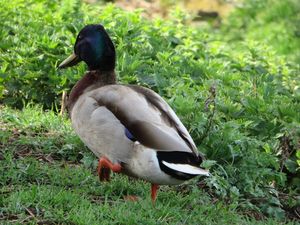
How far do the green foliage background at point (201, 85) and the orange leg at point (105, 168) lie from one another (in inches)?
25.9

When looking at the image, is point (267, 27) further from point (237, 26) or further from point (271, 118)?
point (271, 118)

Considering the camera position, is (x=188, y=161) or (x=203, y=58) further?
(x=203, y=58)

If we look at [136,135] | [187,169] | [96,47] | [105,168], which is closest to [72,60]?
[96,47]

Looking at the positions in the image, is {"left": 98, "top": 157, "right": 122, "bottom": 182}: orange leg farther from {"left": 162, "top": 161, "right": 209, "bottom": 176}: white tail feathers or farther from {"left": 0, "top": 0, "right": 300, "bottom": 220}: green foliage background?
{"left": 0, "top": 0, "right": 300, "bottom": 220}: green foliage background

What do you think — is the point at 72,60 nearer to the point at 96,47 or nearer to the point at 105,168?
the point at 96,47

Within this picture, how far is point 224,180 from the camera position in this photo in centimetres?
283

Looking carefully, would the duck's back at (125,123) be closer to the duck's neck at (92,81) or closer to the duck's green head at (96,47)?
the duck's neck at (92,81)

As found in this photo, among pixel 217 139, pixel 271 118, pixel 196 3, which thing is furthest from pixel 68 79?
pixel 196 3

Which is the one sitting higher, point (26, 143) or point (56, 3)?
point (56, 3)

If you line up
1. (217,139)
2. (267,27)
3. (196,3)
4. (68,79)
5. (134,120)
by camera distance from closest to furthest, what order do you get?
(134,120), (217,139), (68,79), (267,27), (196,3)

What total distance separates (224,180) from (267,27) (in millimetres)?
7644

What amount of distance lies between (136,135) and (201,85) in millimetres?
2040

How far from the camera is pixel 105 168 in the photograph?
271 centimetres

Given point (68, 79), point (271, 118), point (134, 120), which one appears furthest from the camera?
point (68, 79)
